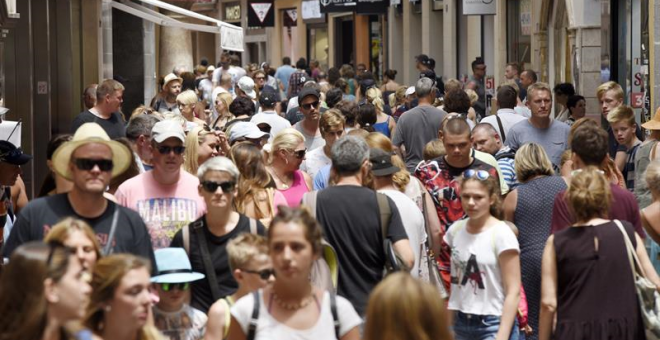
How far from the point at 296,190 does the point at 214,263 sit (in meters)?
2.35

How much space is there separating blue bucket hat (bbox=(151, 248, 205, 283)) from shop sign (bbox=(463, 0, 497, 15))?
19655mm

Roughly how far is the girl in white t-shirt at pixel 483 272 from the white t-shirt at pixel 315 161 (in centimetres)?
327

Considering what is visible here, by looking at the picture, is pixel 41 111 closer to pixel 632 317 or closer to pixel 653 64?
pixel 653 64

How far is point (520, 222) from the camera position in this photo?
868cm

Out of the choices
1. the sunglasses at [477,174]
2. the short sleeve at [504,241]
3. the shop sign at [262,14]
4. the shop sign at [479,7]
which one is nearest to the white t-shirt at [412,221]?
the sunglasses at [477,174]

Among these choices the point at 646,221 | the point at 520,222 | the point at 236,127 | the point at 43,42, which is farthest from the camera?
the point at 43,42

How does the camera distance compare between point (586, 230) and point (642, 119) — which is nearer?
point (586, 230)

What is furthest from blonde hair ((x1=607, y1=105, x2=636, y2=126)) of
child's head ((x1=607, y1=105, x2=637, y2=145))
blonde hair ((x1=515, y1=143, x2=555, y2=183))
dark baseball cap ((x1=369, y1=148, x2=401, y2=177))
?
dark baseball cap ((x1=369, y1=148, x2=401, y2=177))

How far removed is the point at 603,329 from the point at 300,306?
2.16 meters

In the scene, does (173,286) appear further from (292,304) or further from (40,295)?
(40,295)

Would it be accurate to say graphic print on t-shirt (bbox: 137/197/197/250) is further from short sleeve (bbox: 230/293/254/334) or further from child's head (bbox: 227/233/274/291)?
short sleeve (bbox: 230/293/254/334)

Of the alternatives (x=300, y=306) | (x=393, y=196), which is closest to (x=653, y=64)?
(x=393, y=196)

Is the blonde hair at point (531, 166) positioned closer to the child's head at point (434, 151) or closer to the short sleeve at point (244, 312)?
the child's head at point (434, 151)

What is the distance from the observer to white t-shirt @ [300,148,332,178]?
10852mm
